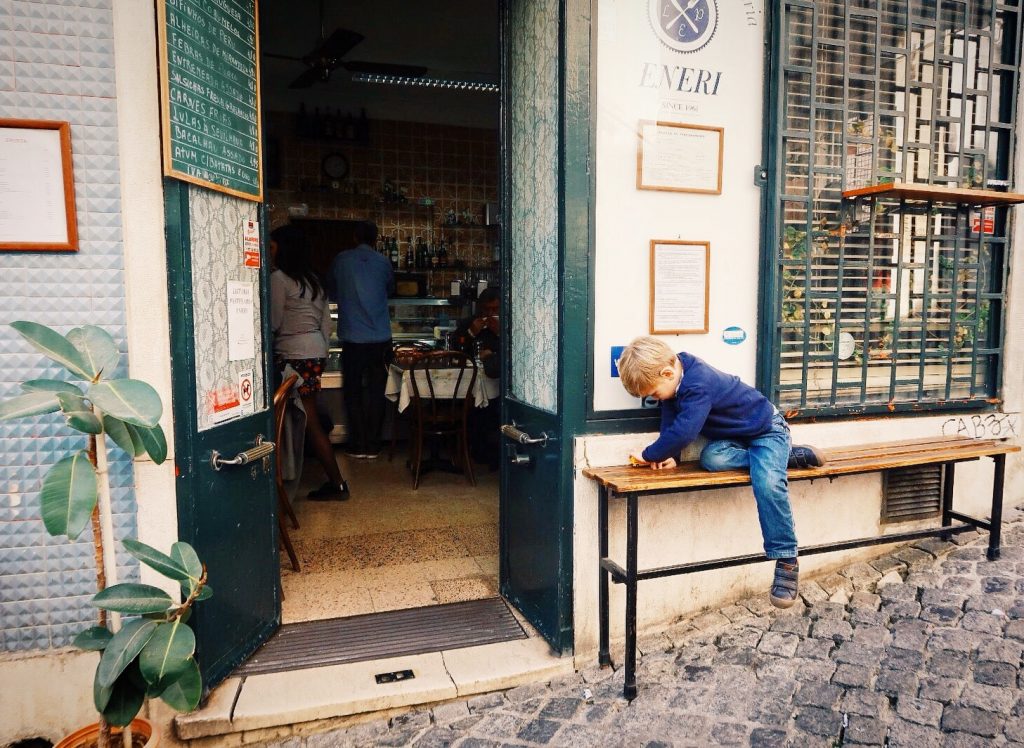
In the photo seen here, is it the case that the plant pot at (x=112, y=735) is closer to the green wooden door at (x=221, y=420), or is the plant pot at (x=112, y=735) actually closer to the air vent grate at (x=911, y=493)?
the green wooden door at (x=221, y=420)

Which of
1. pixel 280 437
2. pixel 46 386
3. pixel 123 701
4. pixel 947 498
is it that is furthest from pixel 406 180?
pixel 123 701

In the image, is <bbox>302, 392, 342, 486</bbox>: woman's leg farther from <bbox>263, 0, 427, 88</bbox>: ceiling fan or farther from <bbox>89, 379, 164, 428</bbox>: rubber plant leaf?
<bbox>89, 379, 164, 428</bbox>: rubber plant leaf

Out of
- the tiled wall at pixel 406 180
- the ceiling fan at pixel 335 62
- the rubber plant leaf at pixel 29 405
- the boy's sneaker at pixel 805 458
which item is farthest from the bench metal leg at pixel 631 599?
the tiled wall at pixel 406 180

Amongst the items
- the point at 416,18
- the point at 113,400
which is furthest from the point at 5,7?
the point at 416,18

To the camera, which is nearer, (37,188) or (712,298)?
(37,188)

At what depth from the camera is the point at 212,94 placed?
2.76 meters

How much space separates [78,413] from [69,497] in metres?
0.23

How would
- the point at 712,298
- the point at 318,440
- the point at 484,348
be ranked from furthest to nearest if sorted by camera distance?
the point at 484,348
the point at 318,440
the point at 712,298

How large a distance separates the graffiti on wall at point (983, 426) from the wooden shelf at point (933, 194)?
1.10 meters

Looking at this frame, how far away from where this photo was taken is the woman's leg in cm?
509

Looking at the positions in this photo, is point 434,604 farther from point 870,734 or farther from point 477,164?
point 477,164

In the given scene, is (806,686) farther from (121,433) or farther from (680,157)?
(121,433)

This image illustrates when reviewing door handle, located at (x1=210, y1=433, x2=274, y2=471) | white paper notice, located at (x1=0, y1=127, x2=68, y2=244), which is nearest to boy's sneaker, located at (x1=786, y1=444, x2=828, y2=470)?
door handle, located at (x1=210, y1=433, x2=274, y2=471)

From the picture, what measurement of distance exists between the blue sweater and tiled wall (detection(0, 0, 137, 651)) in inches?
79.7
